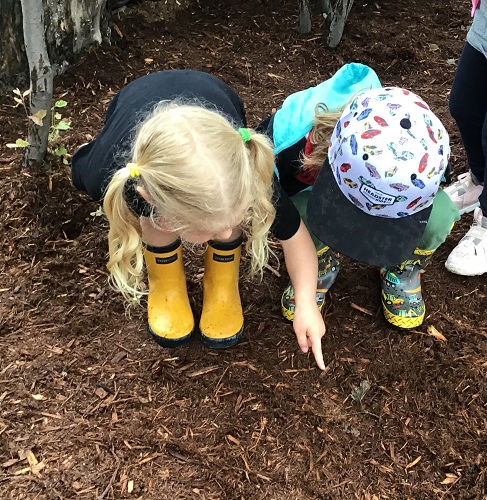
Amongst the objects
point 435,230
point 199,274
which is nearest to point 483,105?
point 435,230

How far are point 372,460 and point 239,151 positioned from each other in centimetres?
103

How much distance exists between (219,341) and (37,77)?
118cm

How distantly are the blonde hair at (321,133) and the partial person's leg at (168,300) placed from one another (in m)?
0.50

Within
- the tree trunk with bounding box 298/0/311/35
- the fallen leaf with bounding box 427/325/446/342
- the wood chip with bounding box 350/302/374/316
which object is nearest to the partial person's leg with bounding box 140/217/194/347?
the wood chip with bounding box 350/302/374/316

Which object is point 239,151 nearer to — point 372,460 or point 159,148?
point 159,148

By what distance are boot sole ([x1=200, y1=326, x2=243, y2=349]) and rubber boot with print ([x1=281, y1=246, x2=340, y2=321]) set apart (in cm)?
20

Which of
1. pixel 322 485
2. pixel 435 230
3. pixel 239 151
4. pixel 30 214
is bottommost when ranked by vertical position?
pixel 322 485

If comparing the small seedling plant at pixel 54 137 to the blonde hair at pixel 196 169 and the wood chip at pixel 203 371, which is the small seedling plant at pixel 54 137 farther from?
the wood chip at pixel 203 371

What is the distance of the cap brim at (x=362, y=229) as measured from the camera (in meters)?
1.72

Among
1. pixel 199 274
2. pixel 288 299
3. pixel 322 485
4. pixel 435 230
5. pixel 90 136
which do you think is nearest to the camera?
pixel 322 485

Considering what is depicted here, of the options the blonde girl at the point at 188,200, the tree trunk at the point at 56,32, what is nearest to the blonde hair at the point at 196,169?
the blonde girl at the point at 188,200

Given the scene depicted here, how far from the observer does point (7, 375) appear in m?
1.99

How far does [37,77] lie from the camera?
230cm

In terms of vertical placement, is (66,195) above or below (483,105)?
below
